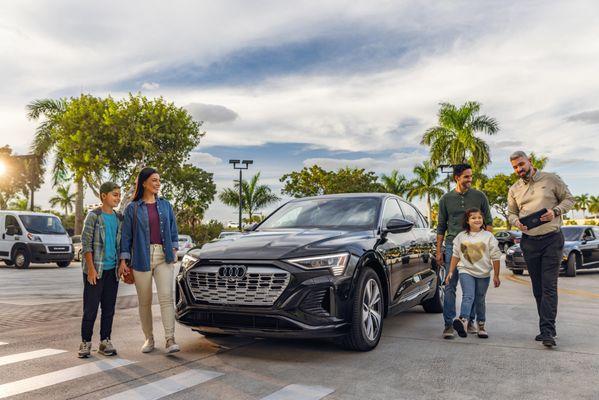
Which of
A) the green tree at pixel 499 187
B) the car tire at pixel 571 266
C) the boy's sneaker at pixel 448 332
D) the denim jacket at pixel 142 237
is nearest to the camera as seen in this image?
the denim jacket at pixel 142 237

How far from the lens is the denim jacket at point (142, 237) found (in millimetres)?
5391

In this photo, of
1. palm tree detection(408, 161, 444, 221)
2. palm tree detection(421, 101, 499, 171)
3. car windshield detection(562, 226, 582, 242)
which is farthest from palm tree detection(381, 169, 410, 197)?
car windshield detection(562, 226, 582, 242)

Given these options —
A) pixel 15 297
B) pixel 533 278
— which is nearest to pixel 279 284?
pixel 533 278

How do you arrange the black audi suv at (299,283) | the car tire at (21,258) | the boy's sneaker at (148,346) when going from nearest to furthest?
1. the black audi suv at (299,283)
2. the boy's sneaker at (148,346)
3. the car tire at (21,258)

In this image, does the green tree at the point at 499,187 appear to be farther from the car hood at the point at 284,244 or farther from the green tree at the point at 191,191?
the car hood at the point at 284,244

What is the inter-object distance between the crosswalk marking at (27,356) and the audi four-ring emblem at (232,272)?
1.90 meters

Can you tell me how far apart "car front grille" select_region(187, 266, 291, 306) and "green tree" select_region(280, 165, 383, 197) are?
42038 mm

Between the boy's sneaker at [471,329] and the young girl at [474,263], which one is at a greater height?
the young girl at [474,263]

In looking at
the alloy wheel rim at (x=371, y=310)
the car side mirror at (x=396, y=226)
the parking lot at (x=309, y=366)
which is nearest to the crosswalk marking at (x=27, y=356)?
the parking lot at (x=309, y=366)

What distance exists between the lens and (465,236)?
20.9ft

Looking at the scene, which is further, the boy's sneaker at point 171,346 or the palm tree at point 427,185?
the palm tree at point 427,185

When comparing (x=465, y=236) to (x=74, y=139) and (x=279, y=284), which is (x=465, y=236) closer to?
(x=279, y=284)

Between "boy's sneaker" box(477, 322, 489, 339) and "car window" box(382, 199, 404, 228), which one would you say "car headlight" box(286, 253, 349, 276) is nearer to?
"car window" box(382, 199, 404, 228)

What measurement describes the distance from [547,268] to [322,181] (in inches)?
1663
